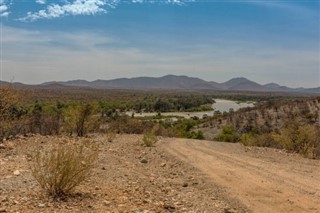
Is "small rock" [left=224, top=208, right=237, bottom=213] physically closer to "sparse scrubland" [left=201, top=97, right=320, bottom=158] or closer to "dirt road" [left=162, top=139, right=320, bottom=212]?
"dirt road" [left=162, top=139, right=320, bottom=212]

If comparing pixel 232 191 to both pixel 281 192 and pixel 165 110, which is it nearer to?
pixel 281 192

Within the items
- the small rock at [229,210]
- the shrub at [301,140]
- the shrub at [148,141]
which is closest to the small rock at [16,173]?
the small rock at [229,210]

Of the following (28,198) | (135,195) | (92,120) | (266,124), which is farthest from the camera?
(266,124)

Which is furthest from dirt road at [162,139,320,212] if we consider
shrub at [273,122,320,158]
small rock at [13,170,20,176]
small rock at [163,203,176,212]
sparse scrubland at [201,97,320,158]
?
sparse scrubland at [201,97,320,158]

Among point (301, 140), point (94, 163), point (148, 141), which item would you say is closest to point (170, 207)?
point (94, 163)

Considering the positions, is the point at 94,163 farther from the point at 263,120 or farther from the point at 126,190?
the point at 263,120

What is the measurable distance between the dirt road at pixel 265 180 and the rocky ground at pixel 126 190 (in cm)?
37

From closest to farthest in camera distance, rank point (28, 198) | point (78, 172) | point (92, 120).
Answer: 1. point (28, 198)
2. point (78, 172)
3. point (92, 120)

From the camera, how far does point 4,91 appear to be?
16250 millimetres

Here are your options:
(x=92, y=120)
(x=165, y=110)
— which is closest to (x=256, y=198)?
(x=92, y=120)

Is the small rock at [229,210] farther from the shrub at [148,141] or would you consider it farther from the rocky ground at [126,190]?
the shrub at [148,141]

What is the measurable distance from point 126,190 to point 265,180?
376 centimetres

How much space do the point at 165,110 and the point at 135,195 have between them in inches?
3133

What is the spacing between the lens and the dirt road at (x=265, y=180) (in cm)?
861
